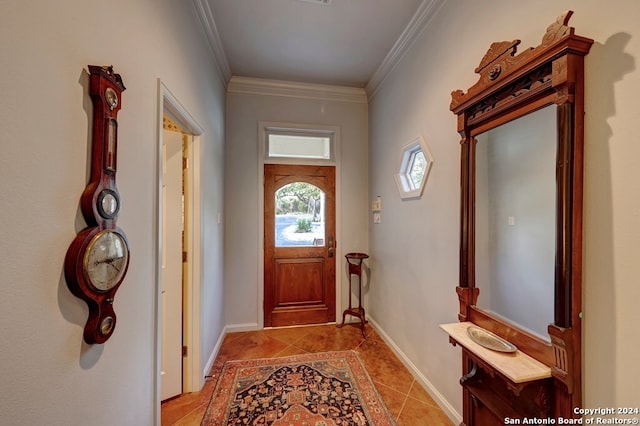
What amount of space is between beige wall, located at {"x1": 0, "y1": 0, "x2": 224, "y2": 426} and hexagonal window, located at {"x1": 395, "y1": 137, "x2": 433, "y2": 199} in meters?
1.88

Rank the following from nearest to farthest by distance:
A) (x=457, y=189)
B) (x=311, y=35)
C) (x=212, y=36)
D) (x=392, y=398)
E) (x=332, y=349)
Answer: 1. (x=457, y=189)
2. (x=392, y=398)
3. (x=212, y=36)
4. (x=311, y=35)
5. (x=332, y=349)

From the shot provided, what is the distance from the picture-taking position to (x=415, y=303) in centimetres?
219

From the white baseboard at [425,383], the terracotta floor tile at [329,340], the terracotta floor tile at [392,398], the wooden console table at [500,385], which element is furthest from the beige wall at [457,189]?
the terracotta floor tile at [329,340]

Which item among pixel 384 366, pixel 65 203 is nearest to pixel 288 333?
pixel 384 366

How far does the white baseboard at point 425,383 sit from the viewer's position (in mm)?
1699

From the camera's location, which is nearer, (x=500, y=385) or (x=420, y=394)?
(x=500, y=385)

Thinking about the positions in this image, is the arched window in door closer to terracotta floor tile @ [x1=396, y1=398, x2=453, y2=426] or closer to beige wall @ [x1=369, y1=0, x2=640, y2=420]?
beige wall @ [x1=369, y1=0, x2=640, y2=420]

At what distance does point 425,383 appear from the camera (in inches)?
79.0

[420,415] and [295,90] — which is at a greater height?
[295,90]

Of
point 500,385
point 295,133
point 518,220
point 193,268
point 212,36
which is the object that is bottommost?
point 500,385

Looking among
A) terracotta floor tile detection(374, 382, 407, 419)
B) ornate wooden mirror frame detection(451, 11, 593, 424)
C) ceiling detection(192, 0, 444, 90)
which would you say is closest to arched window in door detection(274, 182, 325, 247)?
ceiling detection(192, 0, 444, 90)

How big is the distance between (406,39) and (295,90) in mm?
1428

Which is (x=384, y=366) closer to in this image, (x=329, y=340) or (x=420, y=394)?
(x=420, y=394)

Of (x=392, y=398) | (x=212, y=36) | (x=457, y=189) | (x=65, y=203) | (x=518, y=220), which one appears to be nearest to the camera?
(x=65, y=203)
